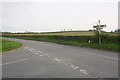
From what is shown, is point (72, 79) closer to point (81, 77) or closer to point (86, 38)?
point (81, 77)

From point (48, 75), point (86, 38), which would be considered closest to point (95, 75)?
point (48, 75)

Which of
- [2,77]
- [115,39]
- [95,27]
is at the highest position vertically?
[95,27]

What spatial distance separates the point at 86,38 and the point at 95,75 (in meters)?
21.0

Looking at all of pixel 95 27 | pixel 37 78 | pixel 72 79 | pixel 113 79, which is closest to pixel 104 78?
pixel 113 79

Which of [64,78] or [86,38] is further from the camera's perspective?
[86,38]

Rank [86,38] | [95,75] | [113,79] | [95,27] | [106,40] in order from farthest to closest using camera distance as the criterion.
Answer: [86,38] → [106,40] → [95,27] → [95,75] → [113,79]

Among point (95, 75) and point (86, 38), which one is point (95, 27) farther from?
point (95, 75)

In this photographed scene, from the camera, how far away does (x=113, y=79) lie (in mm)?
5344

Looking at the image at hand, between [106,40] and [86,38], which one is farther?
[86,38]

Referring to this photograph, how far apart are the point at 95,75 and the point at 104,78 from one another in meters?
0.46

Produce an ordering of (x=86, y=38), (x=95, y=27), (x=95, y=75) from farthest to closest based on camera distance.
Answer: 1. (x=86, y=38)
2. (x=95, y=27)
3. (x=95, y=75)

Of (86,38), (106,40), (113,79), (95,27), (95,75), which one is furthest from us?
(86,38)

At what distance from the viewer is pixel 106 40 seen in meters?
22.2

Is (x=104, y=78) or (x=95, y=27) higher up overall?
(x=95, y=27)
